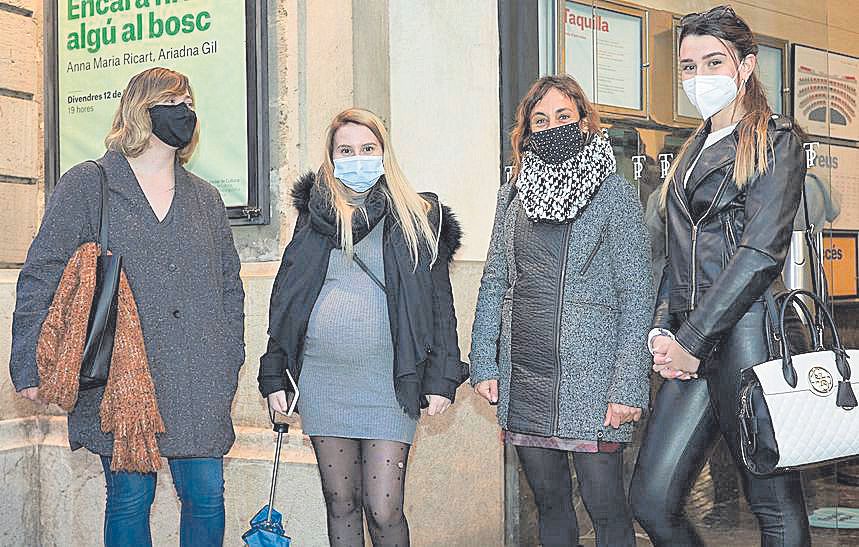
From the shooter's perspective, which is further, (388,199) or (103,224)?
(388,199)

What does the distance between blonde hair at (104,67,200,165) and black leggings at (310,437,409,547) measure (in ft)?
4.30

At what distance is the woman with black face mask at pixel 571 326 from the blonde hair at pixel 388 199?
0.34m

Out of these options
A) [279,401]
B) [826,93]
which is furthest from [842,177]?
[279,401]

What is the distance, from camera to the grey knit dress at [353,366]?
167 inches

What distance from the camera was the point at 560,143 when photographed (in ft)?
14.1

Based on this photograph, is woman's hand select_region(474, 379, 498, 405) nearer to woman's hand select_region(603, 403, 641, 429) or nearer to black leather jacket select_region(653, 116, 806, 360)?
woman's hand select_region(603, 403, 641, 429)

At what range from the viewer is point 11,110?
6613mm

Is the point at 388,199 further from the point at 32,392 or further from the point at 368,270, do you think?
the point at 32,392

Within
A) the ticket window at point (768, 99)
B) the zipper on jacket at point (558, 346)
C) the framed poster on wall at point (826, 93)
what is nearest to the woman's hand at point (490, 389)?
the zipper on jacket at point (558, 346)

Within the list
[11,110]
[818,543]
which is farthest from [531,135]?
[11,110]

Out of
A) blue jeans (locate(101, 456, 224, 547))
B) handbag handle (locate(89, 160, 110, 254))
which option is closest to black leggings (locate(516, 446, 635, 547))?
blue jeans (locate(101, 456, 224, 547))

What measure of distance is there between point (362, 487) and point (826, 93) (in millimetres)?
2920

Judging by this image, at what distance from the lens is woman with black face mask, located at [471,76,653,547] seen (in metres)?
4.18

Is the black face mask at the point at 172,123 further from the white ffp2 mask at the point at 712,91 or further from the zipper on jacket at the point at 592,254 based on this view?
the white ffp2 mask at the point at 712,91
